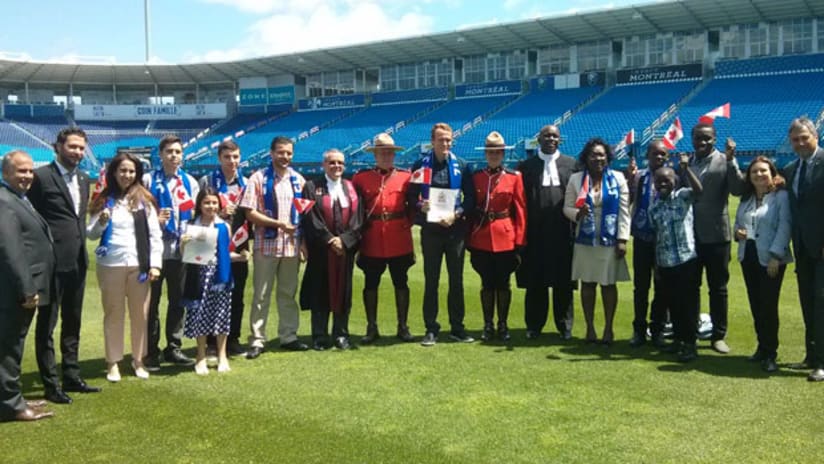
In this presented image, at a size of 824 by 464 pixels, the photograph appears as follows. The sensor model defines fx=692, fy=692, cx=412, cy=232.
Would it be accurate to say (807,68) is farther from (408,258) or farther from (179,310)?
(179,310)

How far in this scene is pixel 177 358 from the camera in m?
6.34

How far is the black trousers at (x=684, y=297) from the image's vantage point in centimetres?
629

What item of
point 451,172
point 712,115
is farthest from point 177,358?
point 712,115

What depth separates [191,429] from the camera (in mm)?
4543

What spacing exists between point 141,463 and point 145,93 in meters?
54.2

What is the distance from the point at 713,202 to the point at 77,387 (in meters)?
5.78

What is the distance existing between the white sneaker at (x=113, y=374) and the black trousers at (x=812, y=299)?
572 centimetres

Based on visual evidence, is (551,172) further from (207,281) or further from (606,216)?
(207,281)

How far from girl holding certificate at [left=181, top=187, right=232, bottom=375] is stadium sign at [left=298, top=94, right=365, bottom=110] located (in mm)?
40470

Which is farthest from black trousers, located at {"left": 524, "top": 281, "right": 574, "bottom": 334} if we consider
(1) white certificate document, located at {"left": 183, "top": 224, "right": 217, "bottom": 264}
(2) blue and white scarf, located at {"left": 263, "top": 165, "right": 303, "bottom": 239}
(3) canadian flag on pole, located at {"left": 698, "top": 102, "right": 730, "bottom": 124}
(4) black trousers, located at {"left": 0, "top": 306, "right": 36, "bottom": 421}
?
(4) black trousers, located at {"left": 0, "top": 306, "right": 36, "bottom": 421}

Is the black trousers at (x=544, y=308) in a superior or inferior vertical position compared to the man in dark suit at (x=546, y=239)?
inferior

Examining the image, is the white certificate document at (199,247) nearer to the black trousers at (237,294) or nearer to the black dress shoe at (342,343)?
the black trousers at (237,294)

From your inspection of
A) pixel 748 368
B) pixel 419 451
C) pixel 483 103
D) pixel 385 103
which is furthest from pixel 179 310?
pixel 385 103

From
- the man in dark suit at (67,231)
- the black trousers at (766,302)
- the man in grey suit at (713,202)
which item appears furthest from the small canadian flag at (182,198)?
the black trousers at (766,302)
